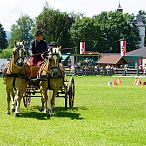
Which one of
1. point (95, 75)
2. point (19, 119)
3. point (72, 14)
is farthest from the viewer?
point (72, 14)

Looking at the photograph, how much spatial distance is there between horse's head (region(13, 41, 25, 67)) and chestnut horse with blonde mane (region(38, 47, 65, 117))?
87 cm

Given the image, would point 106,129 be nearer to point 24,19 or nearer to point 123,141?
point 123,141

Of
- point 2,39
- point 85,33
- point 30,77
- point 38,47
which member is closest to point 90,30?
point 85,33

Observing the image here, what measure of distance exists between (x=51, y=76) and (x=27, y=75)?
0.76 meters

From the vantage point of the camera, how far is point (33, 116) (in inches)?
542

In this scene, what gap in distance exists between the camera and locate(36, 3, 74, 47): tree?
95.7 metres

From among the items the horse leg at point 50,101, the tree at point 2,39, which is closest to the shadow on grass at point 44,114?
the horse leg at point 50,101

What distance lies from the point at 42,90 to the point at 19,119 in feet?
5.51

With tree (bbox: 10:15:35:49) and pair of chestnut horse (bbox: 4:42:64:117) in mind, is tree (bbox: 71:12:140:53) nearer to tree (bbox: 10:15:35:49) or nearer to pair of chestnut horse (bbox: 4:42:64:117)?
tree (bbox: 10:15:35:49)

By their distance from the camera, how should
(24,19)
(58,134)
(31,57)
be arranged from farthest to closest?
(24,19) → (31,57) → (58,134)

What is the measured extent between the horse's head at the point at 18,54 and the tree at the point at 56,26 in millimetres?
81312

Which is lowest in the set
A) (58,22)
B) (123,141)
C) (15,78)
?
(123,141)

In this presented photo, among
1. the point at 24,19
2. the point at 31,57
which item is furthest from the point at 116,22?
the point at 31,57

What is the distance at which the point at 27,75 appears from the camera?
14.1m
